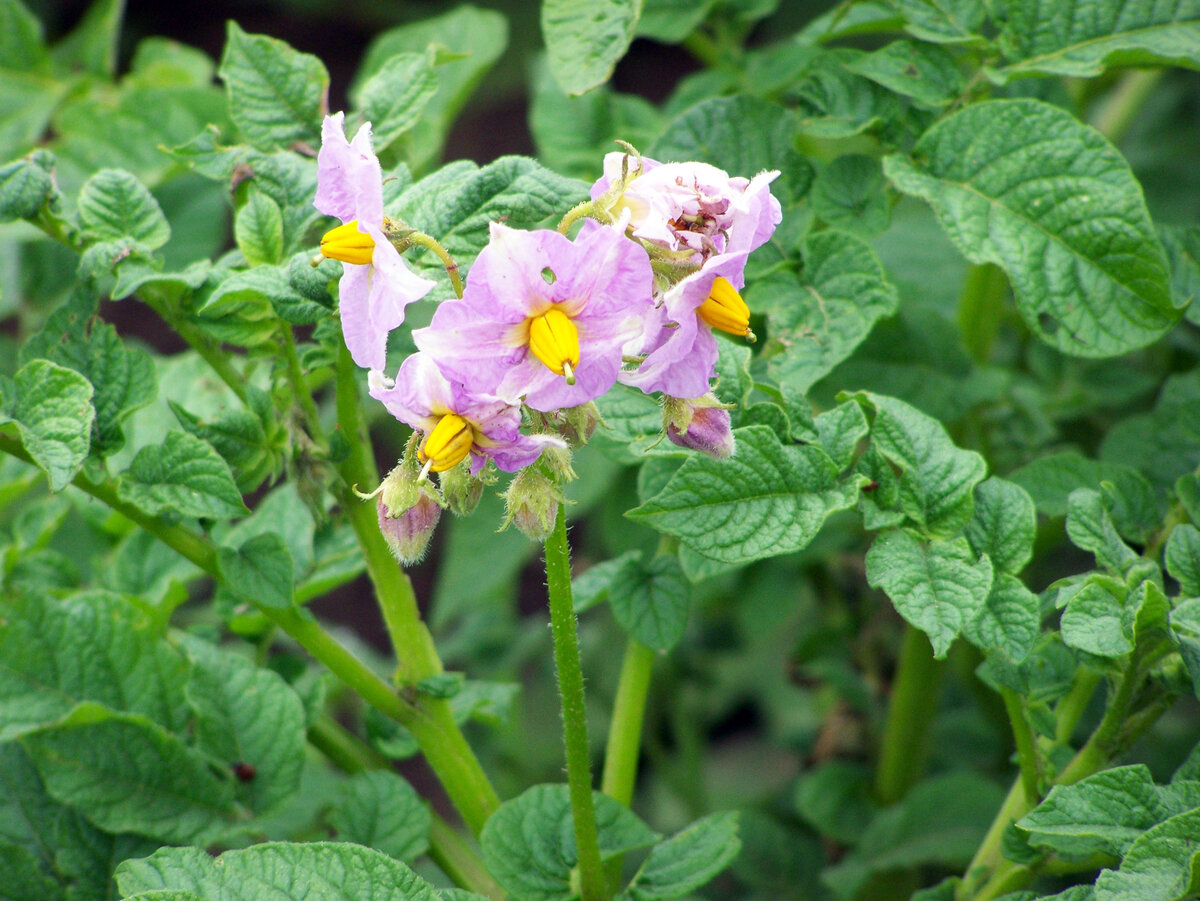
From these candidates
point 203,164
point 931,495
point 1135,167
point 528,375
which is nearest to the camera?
point 528,375

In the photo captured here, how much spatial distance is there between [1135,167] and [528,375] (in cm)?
147

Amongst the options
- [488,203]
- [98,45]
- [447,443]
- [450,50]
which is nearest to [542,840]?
[447,443]

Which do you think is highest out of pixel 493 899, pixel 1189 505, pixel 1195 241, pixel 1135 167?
pixel 1195 241

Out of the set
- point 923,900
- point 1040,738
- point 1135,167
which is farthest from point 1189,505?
point 1135,167

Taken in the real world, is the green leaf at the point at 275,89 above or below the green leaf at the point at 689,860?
above

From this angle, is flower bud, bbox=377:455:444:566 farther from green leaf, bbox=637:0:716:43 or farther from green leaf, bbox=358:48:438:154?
green leaf, bbox=637:0:716:43

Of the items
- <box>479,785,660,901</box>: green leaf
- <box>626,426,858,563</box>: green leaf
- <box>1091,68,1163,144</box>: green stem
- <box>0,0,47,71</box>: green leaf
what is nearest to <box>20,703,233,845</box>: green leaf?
<box>479,785,660,901</box>: green leaf

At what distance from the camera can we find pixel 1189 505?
0.88m

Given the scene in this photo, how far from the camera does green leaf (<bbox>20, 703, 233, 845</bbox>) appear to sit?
3.00ft

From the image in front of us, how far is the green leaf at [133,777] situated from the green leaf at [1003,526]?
26.0 inches

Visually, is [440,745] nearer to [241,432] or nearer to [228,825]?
[228,825]

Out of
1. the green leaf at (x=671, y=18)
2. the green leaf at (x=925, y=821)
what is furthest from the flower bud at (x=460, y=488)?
the green leaf at (x=925, y=821)

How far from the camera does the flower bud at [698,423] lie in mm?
694

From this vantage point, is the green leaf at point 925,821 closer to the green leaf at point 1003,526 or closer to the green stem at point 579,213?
the green leaf at point 1003,526
